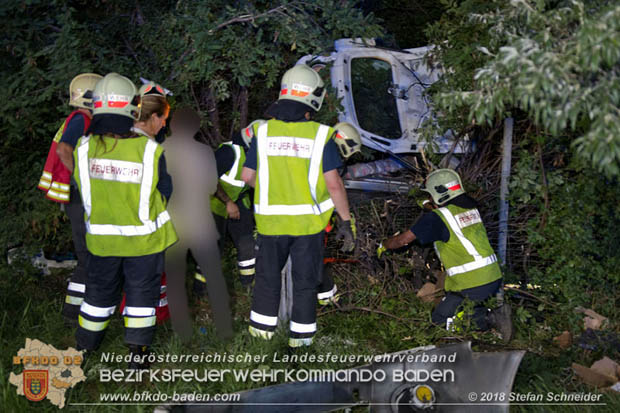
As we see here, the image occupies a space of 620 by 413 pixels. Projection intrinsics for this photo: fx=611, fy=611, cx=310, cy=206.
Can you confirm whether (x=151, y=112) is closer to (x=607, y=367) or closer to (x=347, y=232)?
(x=347, y=232)

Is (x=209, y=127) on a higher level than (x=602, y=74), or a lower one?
lower

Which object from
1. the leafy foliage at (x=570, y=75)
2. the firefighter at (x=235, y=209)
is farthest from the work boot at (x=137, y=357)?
the leafy foliage at (x=570, y=75)

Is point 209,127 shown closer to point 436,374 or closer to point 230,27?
point 230,27

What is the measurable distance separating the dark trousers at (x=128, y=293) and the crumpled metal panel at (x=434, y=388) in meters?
0.94

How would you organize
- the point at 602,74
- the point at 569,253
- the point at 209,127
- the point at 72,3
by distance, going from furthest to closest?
the point at 209,127
the point at 72,3
the point at 569,253
the point at 602,74

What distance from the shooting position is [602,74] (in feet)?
9.47

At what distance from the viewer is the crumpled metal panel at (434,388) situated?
3.48 metres

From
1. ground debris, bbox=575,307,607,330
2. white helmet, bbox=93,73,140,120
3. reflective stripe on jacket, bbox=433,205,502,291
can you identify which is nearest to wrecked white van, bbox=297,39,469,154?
reflective stripe on jacket, bbox=433,205,502,291

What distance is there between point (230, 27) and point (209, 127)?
6.22ft

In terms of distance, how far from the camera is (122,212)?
3.91m

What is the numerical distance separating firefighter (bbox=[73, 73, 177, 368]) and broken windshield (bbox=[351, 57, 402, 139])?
11.0 ft

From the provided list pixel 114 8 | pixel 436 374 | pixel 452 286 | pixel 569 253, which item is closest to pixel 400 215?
pixel 452 286

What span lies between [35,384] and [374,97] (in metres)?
4.73

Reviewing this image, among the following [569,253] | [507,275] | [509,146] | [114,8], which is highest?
[114,8]
